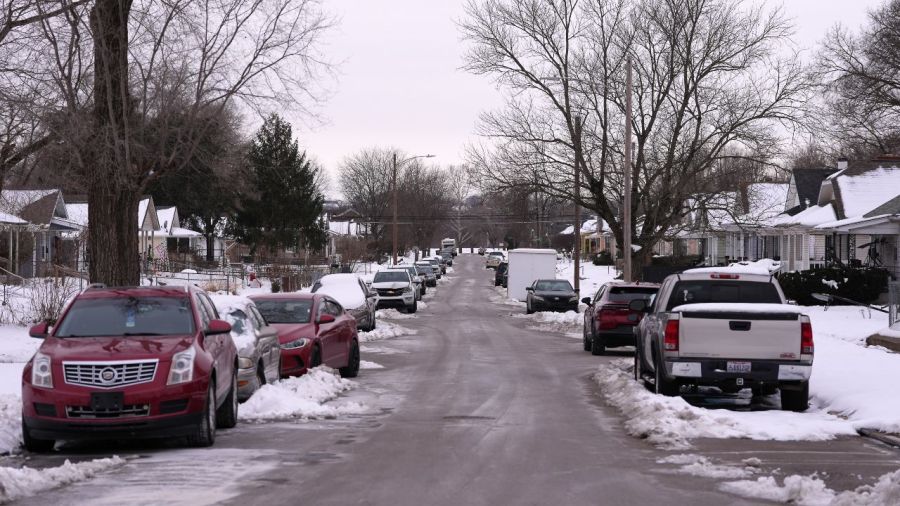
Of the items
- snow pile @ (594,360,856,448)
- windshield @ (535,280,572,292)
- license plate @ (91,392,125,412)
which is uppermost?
license plate @ (91,392,125,412)

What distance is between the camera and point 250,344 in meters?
14.8

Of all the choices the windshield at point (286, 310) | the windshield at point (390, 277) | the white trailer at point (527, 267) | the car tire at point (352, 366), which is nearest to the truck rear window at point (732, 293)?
the car tire at point (352, 366)

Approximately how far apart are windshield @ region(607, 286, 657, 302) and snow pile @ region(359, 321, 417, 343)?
7.40 metres

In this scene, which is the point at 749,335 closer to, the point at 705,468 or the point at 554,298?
the point at 705,468

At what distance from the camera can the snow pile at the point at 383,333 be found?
99.5 feet

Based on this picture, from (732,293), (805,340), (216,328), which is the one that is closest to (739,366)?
(805,340)

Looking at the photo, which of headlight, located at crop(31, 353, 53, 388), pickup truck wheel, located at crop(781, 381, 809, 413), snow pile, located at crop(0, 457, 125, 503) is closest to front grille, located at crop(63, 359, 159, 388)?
headlight, located at crop(31, 353, 53, 388)

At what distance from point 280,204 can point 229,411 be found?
213 ft

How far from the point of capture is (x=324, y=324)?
19.0 meters

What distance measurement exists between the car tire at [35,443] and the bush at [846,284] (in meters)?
31.1

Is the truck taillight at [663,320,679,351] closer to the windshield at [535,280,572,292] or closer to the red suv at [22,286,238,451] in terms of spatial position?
the red suv at [22,286,238,451]

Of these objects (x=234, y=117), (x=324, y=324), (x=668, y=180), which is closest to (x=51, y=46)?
(x=234, y=117)

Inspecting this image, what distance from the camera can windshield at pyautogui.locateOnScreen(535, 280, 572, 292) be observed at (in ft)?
141

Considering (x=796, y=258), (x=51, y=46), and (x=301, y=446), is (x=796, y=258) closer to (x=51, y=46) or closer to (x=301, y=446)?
(x=51, y=46)
